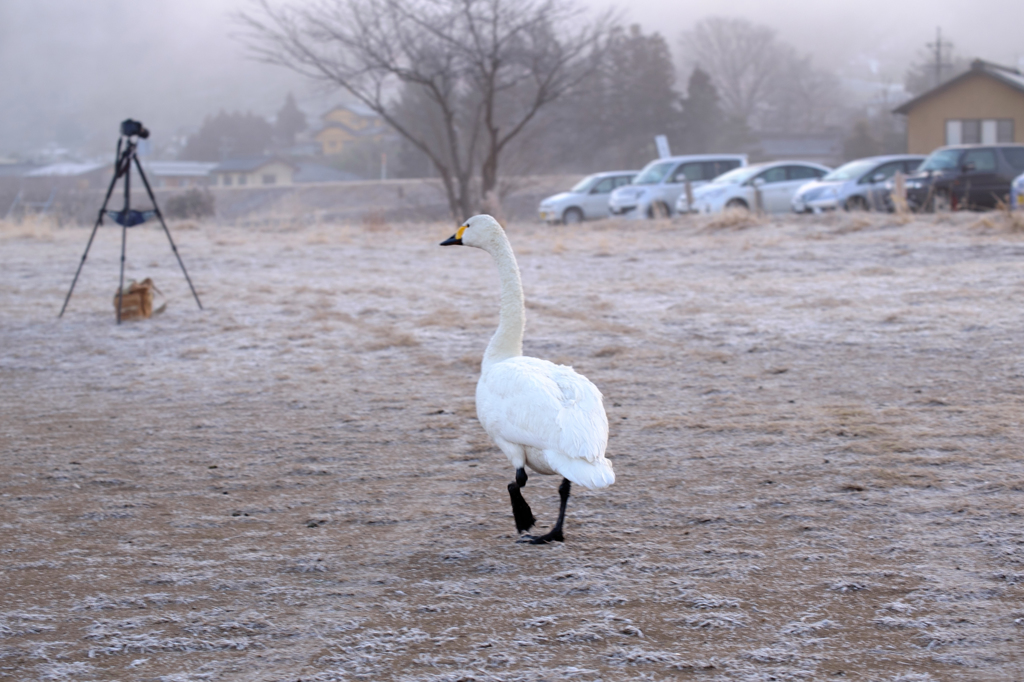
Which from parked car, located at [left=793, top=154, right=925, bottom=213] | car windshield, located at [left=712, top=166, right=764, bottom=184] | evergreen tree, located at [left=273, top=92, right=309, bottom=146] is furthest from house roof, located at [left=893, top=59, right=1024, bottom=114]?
evergreen tree, located at [left=273, top=92, right=309, bottom=146]

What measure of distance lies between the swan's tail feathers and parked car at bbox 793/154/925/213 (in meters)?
17.6

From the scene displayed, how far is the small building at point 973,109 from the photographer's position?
3419 cm

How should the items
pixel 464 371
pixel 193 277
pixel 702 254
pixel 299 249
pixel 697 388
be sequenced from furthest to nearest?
1. pixel 299 249
2. pixel 702 254
3. pixel 193 277
4. pixel 464 371
5. pixel 697 388

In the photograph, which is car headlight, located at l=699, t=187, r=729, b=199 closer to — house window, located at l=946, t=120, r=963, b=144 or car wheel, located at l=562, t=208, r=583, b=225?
car wheel, located at l=562, t=208, r=583, b=225

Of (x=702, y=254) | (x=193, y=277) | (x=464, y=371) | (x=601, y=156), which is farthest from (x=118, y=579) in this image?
(x=601, y=156)

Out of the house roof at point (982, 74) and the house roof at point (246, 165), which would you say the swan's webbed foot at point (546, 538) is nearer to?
the house roof at point (982, 74)

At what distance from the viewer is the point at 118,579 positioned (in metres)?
3.33

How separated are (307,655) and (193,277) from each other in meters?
10.9

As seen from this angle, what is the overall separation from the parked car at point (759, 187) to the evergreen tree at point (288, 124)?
256 ft

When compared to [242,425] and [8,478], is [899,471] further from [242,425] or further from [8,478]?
[8,478]

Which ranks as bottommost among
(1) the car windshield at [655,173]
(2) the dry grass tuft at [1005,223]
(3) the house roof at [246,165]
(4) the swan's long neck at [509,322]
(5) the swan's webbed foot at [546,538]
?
(5) the swan's webbed foot at [546,538]

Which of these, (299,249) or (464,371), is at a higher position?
(299,249)

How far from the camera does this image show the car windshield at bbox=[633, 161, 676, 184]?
23.9m

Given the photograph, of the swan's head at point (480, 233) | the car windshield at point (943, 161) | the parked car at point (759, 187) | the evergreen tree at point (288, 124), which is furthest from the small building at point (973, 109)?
the evergreen tree at point (288, 124)
